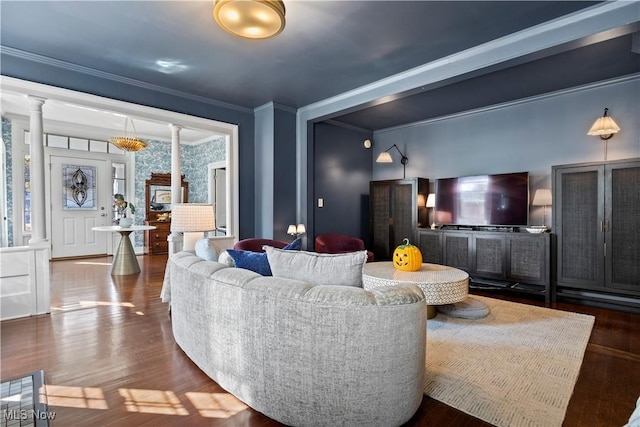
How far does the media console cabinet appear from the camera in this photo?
155 inches

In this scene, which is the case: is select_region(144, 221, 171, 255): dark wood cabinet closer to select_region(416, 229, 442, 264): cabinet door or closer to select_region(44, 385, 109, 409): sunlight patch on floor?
select_region(416, 229, 442, 264): cabinet door

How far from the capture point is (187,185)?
818 centimetres

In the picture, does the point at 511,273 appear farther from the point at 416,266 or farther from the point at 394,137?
the point at 394,137

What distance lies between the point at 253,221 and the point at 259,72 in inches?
88.2

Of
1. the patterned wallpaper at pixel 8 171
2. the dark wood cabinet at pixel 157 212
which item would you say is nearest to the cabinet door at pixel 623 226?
the dark wood cabinet at pixel 157 212

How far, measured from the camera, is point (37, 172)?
3.38 meters

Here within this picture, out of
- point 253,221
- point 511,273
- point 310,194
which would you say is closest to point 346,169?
point 310,194

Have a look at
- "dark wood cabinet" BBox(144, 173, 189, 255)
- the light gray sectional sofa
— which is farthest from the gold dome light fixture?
the light gray sectional sofa

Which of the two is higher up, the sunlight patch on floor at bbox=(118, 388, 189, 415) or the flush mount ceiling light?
the flush mount ceiling light

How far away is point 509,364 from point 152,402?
7.46ft

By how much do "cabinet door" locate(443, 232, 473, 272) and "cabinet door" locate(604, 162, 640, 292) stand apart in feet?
4.72

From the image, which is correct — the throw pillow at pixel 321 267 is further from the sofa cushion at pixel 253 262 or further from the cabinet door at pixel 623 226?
the cabinet door at pixel 623 226

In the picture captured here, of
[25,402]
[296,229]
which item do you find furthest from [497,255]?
[25,402]

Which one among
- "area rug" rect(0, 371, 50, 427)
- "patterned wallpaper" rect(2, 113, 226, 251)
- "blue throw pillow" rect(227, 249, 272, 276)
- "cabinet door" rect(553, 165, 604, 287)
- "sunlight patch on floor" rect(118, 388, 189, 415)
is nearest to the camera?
"area rug" rect(0, 371, 50, 427)
